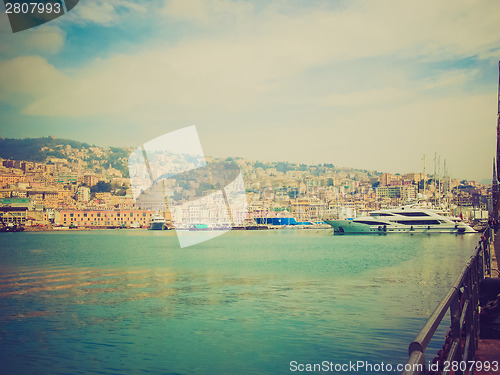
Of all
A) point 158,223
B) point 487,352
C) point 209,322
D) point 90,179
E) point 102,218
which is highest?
point 90,179

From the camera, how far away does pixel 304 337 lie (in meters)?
11.7

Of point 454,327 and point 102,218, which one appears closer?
point 454,327

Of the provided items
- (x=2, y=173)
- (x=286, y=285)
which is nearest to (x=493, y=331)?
(x=286, y=285)

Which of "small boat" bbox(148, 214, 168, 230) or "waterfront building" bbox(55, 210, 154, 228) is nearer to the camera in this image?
"small boat" bbox(148, 214, 168, 230)

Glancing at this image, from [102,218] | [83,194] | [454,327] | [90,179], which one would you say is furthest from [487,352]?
[90,179]

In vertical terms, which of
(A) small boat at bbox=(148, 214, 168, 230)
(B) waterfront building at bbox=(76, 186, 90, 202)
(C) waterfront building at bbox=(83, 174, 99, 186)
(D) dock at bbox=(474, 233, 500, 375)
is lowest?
(A) small boat at bbox=(148, 214, 168, 230)

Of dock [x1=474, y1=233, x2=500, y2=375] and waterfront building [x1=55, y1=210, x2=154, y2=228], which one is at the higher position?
dock [x1=474, y1=233, x2=500, y2=375]

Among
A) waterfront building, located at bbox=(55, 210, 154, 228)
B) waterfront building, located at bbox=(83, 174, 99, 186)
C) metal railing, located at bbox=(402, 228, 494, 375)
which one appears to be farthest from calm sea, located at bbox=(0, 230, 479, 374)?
waterfront building, located at bbox=(83, 174, 99, 186)

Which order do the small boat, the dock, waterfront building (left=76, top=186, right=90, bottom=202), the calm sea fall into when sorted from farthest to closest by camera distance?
1. waterfront building (left=76, top=186, right=90, bottom=202)
2. the small boat
3. the calm sea
4. the dock

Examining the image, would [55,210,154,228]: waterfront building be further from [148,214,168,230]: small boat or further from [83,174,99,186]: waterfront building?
[83,174,99,186]: waterfront building

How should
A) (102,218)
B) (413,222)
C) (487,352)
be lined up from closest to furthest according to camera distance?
1. (487,352)
2. (413,222)
3. (102,218)

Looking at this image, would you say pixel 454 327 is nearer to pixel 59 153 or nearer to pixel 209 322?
pixel 209 322

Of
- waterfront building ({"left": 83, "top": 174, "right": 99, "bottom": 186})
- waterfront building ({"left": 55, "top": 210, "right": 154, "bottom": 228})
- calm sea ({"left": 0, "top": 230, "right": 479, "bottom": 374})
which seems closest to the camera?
calm sea ({"left": 0, "top": 230, "right": 479, "bottom": 374})

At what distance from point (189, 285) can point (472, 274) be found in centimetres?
1978
